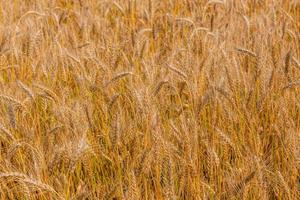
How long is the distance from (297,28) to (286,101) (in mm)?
1054

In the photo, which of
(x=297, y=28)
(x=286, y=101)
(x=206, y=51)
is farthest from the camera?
(x=297, y=28)

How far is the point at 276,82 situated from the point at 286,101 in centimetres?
11

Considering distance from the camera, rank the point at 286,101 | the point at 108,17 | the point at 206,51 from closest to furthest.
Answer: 1. the point at 286,101
2. the point at 206,51
3. the point at 108,17

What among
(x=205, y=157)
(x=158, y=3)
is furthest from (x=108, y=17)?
(x=205, y=157)

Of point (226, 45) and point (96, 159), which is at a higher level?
Result: point (226, 45)

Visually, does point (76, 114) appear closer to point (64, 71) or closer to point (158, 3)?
point (64, 71)

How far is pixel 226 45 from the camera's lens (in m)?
2.46

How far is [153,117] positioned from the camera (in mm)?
1701

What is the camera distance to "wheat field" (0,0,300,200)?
1545 millimetres

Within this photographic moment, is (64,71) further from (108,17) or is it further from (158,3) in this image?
(158,3)

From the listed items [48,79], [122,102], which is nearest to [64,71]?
[48,79]

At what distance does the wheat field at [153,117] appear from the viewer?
1545 mm

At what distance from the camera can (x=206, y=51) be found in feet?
7.93

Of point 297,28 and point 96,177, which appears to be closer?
point 96,177
